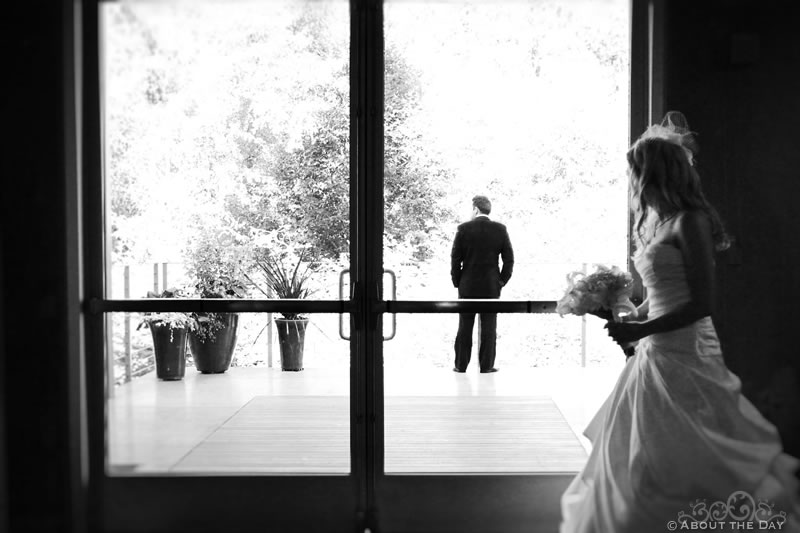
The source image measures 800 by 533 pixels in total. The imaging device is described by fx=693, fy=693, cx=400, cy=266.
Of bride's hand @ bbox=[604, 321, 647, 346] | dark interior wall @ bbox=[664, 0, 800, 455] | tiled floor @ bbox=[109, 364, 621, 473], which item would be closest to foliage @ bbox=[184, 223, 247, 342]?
tiled floor @ bbox=[109, 364, 621, 473]

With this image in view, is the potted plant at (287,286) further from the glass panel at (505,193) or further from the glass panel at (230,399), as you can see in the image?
the glass panel at (505,193)

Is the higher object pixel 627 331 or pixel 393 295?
pixel 393 295

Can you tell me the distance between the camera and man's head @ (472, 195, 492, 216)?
9.76ft

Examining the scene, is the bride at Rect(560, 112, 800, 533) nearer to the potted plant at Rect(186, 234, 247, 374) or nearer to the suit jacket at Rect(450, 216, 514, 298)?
the suit jacket at Rect(450, 216, 514, 298)

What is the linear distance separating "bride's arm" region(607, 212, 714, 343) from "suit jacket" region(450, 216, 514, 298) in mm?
739

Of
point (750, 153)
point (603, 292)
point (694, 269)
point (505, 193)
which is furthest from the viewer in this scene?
point (505, 193)

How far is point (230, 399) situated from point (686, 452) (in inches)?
72.3

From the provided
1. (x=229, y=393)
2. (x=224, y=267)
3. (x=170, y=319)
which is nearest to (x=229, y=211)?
(x=224, y=267)

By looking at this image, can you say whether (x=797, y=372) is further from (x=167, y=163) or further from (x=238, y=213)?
(x=167, y=163)

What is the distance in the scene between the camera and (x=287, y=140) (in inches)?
117

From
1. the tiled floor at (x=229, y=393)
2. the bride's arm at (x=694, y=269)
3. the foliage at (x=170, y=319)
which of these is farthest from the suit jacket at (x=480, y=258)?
the foliage at (x=170, y=319)

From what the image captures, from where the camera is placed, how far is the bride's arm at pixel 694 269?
2.37m

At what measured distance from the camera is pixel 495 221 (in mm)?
2980

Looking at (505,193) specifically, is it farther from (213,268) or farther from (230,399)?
(230,399)
